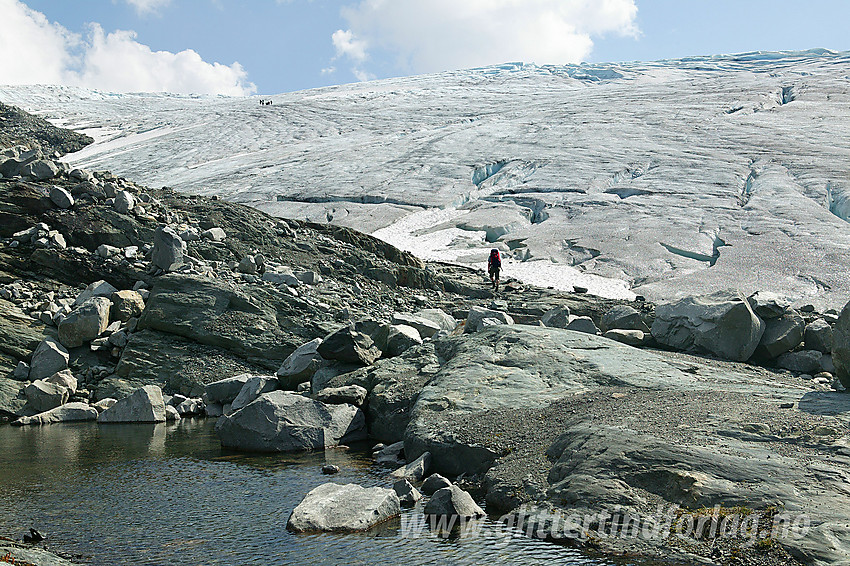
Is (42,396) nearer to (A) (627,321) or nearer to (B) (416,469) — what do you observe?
(B) (416,469)

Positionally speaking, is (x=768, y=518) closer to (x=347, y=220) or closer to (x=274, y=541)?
(x=274, y=541)

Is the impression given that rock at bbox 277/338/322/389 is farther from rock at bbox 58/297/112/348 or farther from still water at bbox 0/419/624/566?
rock at bbox 58/297/112/348

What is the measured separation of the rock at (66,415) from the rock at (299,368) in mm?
3204

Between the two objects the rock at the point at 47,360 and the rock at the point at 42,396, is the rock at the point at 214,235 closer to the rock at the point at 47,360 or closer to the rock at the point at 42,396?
the rock at the point at 47,360

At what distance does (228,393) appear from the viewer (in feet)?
39.9

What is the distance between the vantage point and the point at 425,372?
429 inches

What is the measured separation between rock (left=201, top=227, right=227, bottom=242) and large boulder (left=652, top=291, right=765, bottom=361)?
10540mm

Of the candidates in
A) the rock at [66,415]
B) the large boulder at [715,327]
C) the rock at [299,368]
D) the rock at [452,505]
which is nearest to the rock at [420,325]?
the rock at [299,368]

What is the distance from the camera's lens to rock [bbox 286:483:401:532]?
19.7ft

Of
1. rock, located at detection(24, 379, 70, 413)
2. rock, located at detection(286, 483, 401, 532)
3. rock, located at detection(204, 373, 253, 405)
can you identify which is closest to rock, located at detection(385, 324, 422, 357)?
rock, located at detection(204, 373, 253, 405)

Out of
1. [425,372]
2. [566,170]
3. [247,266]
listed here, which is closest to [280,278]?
[247,266]

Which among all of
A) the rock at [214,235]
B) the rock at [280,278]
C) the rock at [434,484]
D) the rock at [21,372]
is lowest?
the rock at [434,484]

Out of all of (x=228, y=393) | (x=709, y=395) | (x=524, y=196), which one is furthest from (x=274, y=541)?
(x=524, y=196)

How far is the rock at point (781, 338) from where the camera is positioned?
1208 cm
